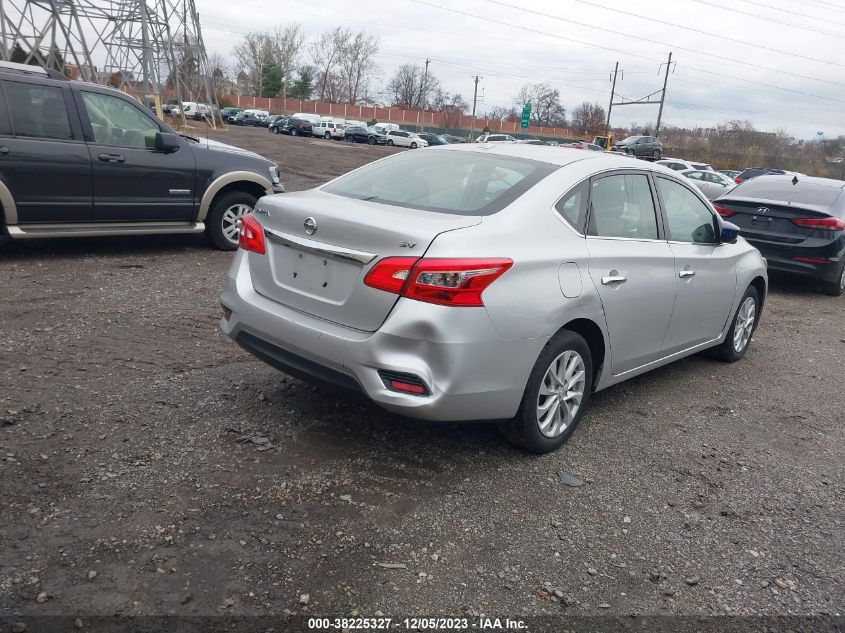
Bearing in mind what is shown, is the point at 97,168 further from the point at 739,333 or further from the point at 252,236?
the point at 739,333

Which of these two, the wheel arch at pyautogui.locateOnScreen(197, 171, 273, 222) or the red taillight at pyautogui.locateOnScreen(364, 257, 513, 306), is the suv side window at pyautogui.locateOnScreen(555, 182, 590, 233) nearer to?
the red taillight at pyautogui.locateOnScreen(364, 257, 513, 306)

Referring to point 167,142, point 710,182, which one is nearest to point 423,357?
point 167,142

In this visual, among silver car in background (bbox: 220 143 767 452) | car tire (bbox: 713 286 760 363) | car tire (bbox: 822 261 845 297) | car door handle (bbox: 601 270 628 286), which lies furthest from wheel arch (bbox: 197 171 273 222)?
car tire (bbox: 822 261 845 297)

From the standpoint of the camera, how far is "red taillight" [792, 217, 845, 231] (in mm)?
9169

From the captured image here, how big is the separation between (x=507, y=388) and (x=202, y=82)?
39.9 m

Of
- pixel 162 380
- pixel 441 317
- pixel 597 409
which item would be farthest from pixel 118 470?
pixel 597 409

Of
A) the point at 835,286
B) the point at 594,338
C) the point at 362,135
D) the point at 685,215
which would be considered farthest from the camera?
the point at 362,135

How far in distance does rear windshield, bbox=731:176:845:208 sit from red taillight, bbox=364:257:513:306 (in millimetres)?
7694

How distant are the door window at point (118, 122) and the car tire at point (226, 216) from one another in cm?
105

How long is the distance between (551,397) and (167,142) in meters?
5.78

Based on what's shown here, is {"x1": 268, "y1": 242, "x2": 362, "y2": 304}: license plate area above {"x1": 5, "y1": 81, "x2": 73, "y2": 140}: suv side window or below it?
below

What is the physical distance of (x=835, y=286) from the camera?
31.7 ft

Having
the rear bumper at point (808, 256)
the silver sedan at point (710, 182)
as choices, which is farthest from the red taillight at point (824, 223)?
the silver sedan at point (710, 182)

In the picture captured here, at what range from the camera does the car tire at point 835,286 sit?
31.4ft
